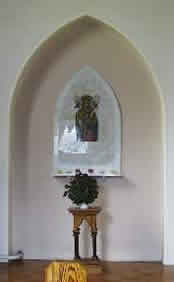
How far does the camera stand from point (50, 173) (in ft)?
14.8

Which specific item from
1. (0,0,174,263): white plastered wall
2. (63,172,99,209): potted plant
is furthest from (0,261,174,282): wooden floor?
(63,172,99,209): potted plant

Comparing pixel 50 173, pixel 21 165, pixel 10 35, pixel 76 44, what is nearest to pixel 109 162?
pixel 50 173

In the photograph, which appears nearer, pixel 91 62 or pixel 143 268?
pixel 143 268

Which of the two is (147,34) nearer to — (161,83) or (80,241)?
(161,83)

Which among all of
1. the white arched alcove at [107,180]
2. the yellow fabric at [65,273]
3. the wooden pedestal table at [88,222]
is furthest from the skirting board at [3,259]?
the yellow fabric at [65,273]

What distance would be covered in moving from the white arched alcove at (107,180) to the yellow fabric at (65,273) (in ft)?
10.9

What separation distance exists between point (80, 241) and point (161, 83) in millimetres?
2018

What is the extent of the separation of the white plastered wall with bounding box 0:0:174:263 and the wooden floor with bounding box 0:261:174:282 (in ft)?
0.71

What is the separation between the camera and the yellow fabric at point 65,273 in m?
1.10

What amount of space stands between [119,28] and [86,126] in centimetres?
115

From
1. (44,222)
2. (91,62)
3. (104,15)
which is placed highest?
(104,15)

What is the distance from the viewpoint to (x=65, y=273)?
1118 millimetres

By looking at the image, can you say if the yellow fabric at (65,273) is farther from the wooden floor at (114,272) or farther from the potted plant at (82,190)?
the potted plant at (82,190)

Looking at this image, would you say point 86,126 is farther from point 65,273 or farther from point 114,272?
point 65,273
